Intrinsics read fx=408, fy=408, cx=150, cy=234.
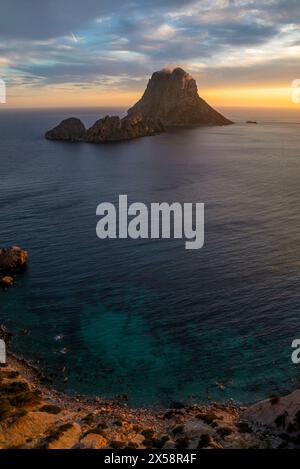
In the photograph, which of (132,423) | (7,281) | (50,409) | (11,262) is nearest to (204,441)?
(132,423)

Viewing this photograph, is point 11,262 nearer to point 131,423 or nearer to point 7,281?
point 7,281

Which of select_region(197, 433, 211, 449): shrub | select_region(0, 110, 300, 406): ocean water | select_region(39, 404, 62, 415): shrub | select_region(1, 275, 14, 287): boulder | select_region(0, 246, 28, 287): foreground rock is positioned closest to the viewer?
select_region(197, 433, 211, 449): shrub

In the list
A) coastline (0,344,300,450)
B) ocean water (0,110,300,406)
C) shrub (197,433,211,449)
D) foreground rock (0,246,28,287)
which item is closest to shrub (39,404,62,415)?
coastline (0,344,300,450)

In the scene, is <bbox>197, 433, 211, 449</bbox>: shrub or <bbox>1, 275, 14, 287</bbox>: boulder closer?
<bbox>197, 433, 211, 449</bbox>: shrub

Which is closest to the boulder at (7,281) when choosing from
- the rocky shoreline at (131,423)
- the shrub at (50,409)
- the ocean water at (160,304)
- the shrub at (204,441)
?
the ocean water at (160,304)

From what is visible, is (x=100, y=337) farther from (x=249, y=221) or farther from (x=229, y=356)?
(x=249, y=221)

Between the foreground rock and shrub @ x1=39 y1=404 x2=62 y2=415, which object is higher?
the foreground rock

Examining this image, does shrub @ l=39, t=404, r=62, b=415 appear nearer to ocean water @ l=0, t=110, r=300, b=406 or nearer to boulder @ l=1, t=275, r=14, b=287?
ocean water @ l=0, t=110, r=300, b=406

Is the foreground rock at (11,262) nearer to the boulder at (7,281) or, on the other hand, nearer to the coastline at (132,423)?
the boulder at (7,281)

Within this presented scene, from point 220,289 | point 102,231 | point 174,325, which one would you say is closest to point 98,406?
point 174,325
